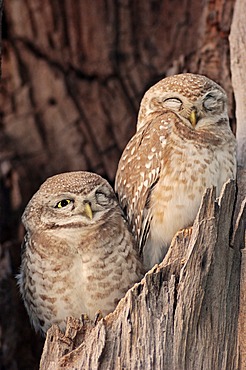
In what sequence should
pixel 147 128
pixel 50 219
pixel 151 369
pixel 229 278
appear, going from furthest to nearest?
1. pixel 147 128
2. pixel 50 219
3. pixel 229 278
4. pixel 151 369

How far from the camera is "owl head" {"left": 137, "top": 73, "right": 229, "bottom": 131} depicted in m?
3.70

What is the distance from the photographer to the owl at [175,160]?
3689 mm

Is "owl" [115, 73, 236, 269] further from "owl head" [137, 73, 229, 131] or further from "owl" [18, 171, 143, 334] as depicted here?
"owl" [18, 171, 143, 334]

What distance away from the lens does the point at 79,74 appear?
5043 mm

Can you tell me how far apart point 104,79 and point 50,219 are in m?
1.72

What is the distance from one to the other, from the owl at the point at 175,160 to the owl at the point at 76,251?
173mm

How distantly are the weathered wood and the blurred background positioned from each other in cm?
150

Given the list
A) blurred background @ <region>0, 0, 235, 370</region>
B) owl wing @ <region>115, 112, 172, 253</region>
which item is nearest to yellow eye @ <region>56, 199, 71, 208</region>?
owl wing @ <region>115, 112, 172, 253</region>

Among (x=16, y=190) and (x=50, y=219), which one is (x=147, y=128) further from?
(x=16, y=190)

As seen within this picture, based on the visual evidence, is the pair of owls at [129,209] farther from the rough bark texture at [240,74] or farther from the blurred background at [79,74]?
the blurred background at [79,74]

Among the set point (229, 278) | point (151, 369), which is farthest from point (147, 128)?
point (151, 369)

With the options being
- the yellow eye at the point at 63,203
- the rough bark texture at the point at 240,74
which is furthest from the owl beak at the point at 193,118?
the yellow eye at the point at 63,203

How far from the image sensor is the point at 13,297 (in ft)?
15.0

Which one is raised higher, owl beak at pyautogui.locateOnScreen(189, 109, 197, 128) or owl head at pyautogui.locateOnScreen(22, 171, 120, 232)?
owl beak at pyautogui.locateOnScreen(189, 109, 197, 128)
